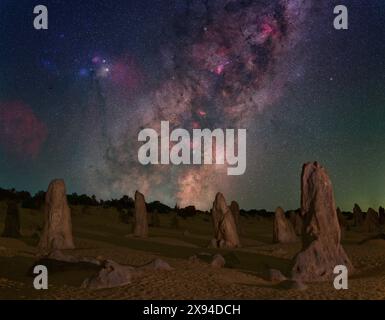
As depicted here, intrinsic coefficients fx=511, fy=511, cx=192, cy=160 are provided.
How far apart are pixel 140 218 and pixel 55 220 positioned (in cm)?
852

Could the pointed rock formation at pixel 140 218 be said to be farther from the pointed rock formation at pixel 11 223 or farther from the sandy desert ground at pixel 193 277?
the pointed rock formation at pixel 11 223

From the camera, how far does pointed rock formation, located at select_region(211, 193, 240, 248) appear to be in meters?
26.0

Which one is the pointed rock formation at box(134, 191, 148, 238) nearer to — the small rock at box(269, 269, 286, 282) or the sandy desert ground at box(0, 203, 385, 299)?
the sandy desert ground at box(0, 203, 385, 299)

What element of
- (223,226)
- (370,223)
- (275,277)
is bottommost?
(275,277)

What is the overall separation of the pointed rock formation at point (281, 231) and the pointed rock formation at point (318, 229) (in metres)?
11.1

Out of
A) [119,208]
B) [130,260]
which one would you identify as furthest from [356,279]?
[119,208]

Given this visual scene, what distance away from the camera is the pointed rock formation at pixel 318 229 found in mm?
16141

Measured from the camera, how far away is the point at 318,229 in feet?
55.4

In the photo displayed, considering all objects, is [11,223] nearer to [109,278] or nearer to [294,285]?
[109,278]

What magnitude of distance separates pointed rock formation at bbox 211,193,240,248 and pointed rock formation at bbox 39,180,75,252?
24.5 feet

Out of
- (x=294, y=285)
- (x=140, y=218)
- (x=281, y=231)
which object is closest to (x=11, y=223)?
(x=140, y=218)

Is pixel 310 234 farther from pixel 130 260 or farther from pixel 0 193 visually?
pixel 0 193

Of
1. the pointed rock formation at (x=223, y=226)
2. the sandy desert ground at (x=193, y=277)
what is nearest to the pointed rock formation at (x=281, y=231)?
the sandy desert ground at (x=193, y=277)

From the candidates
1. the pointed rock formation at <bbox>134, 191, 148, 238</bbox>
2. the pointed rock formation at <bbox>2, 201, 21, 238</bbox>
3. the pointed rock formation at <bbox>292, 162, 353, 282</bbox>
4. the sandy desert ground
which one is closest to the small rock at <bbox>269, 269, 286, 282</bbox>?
the sandy desert ground
